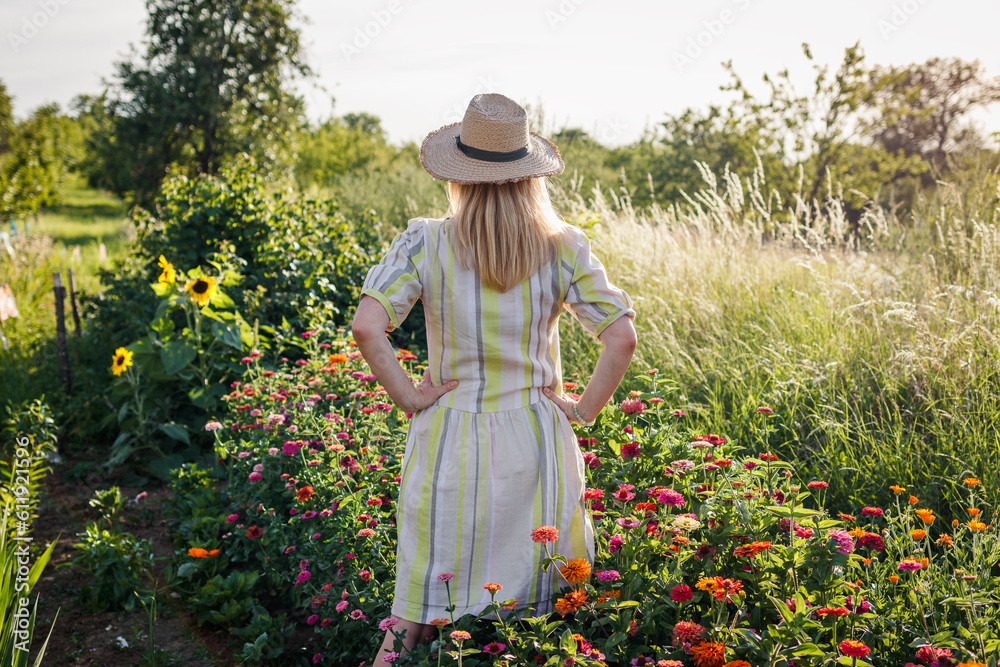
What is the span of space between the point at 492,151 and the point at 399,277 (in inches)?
16.4

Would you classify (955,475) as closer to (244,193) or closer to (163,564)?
(163,564)

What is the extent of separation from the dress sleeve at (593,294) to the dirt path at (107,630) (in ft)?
6.13

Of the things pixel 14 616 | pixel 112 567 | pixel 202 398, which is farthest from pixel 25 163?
pixel 14 616

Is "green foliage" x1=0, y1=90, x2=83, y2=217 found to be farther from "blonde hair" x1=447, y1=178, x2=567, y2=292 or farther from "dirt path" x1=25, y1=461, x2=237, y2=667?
"blonde hair" x1=447, y1=178, x2=567, y2=292

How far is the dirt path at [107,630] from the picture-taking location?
2.41 m

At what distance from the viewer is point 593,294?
5.74 feet

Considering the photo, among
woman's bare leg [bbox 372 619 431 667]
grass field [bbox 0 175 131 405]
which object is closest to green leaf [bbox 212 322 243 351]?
grass field [bbox 0 175 131 405]

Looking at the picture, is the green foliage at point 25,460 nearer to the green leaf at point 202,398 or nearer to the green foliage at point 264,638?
the green leaf at point 202,398

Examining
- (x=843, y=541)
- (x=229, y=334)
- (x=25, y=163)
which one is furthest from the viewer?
(x=25, y=163)

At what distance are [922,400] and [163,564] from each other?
12.6 feet

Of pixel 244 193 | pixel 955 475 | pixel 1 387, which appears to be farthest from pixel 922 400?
pixel 1 387

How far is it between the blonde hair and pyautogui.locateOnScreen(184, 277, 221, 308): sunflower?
2.71 m

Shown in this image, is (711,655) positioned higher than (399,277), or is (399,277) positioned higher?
(399,277)

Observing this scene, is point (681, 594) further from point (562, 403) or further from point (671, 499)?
point (562, 403)
